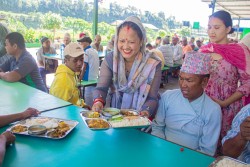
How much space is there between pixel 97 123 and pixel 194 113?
72 centimetres

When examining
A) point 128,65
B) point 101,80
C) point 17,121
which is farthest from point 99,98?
point 17,121

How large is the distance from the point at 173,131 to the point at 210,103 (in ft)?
1.13

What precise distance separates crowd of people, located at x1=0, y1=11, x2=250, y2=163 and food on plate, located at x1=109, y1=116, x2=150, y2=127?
0.16 meters

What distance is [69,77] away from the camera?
221cm

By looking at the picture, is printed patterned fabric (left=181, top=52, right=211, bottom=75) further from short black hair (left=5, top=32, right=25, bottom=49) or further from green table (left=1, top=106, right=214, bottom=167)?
short black hair (left=5, top=32, right=25, bottom=49)

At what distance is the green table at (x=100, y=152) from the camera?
1061mm

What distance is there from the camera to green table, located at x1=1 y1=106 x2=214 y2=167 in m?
1.06

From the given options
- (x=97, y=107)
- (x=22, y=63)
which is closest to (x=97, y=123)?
(x=97, y=107)

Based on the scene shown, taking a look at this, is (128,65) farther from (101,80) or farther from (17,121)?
(17,121)

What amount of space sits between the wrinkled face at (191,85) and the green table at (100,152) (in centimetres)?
47

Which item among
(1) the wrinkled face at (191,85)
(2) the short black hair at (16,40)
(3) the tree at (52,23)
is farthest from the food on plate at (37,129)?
(3) the tree at (52,23)

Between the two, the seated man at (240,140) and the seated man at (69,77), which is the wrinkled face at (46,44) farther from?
the seated man at (240,140)

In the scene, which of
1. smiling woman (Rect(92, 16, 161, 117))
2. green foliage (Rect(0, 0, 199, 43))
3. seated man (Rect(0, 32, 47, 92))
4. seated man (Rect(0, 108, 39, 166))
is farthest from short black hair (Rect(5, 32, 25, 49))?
green foliage (Rect(0, 0, 199, 43))

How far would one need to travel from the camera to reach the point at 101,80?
6.37ft
